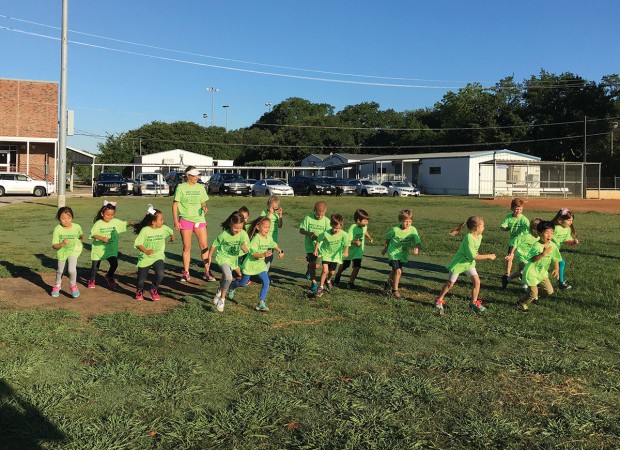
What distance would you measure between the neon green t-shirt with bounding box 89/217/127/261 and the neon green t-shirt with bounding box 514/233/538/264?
17.9 feet

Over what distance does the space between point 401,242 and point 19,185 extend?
30657 mm

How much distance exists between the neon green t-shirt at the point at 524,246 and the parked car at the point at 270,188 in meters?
29.0

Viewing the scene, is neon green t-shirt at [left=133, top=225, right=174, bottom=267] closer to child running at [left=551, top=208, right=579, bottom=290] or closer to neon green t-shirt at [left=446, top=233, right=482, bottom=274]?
neon green t-shirt at [left=446, top=233, right=482, bottom=274]

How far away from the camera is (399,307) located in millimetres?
6957

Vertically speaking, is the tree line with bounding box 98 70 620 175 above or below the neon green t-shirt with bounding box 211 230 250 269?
above

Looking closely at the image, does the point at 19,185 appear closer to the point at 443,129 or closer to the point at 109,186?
the point at 109,186

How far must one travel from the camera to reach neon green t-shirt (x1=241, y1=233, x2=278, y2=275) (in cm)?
674

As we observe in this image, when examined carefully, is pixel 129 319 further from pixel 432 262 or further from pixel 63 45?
pixel 63 45

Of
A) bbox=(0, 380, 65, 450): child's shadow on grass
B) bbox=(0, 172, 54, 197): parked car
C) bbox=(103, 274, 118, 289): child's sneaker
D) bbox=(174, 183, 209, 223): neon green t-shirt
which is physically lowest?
bbox=(0, 380, 65, 450): child's shadow on grass

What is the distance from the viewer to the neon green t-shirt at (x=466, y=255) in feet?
22.6

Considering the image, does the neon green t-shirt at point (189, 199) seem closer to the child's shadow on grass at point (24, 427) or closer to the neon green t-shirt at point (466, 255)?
the neon green t-shirt at point (466, 255)

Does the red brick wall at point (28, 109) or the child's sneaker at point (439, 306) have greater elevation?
the red brick wall at point (28, 109)

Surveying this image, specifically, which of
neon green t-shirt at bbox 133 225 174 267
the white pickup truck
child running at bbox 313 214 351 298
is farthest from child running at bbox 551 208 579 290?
the white pickup truck

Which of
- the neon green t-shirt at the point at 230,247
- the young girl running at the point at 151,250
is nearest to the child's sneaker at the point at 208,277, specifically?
the young girl running at the point at 151,250
